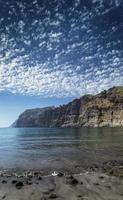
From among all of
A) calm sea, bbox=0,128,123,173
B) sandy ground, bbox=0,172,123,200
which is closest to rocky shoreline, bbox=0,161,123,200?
sandy ground, bbox=0,172,123,200

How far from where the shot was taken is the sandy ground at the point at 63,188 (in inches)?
699

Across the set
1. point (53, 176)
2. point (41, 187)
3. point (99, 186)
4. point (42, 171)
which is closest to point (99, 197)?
point (99, 186)

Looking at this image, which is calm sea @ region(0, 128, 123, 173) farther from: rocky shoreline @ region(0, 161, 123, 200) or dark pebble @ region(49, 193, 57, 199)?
dark pebble @ region(49, 193, 57, 199)

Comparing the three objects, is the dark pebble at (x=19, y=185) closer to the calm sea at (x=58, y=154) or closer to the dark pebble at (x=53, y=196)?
the dark pebble at (x=53, y=196)

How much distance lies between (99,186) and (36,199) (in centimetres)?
554

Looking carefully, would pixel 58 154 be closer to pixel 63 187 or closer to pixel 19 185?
pixel 19 185

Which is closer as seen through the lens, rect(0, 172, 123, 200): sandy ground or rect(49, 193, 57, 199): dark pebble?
rect(49, 193, 57, 199): dark pebble

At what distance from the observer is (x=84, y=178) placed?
78.4ft

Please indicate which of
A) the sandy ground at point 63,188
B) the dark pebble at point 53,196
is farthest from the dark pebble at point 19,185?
the dark pebble at point 53,196

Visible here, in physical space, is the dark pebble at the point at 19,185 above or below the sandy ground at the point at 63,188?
above

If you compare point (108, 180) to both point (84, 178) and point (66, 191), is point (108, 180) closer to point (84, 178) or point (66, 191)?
point (84, 178)

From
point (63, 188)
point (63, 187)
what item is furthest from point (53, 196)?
point (63, 187)

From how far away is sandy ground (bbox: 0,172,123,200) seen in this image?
58.2ft

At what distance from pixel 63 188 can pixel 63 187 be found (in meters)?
0.33
